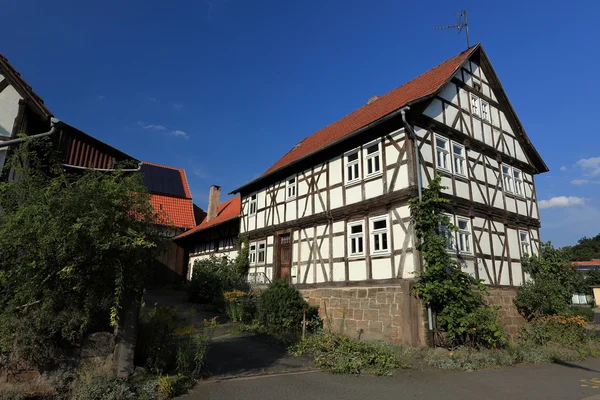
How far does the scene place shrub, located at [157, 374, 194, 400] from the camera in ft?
20.5

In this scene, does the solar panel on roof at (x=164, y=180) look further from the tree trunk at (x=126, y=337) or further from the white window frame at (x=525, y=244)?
the tree trunk at (x=126, y=337)

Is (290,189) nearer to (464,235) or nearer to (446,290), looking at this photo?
(464,235)

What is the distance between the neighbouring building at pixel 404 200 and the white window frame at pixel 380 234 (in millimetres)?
33

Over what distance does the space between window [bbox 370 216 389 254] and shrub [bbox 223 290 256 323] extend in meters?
5.47

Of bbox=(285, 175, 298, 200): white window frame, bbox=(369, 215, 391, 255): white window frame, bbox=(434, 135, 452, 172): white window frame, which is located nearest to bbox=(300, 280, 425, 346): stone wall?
bbox=(369, 215, 391, 255): white window frame

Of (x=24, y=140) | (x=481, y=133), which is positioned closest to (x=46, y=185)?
(x=24, y=140)

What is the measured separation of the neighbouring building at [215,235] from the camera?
22.2m

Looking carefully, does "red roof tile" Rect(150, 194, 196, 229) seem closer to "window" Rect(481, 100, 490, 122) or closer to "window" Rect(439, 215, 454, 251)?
"window" Rect(439, 215, 454, 251)

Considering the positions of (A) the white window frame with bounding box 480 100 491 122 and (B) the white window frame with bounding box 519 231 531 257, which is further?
(A) the white window frame with bounding box 480 100 491 122

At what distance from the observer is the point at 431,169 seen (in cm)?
1269

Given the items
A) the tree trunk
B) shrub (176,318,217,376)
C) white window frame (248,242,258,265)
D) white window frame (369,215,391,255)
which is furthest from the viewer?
white window frame (248,242,258,265)

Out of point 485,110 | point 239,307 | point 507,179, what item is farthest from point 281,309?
point 485,110

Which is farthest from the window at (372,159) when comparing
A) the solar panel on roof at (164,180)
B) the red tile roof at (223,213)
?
the solar panel on roof at (164,180)

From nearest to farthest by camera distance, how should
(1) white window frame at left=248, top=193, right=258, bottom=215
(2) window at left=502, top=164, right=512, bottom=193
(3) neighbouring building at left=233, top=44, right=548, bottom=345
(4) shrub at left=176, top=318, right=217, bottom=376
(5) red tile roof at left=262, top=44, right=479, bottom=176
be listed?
(4) shrub at left=176, top=318, right=217, bottom=376
(3) neighbouring building at left=233, top=44, right=548, bottom=345
(5) red tile roof at left=262, top=44, right=479, bottom=176
(2) window at left=502, top=164, right=512, bottom=193
(1) white window frame at left=248, top=193, right=258, bottom=215
